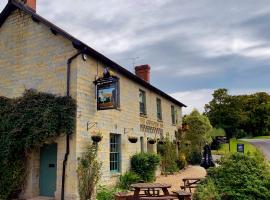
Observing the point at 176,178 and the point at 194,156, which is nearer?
the point at 176,178

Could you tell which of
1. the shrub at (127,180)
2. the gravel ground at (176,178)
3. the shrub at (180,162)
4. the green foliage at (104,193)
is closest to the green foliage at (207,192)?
the green foliage at (104,193)

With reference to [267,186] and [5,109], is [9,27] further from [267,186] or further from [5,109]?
[267,186]

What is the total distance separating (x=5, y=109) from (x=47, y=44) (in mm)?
3129

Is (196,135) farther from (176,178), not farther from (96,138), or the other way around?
(96,138)

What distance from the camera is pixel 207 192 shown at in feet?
26.0

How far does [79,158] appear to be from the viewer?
1079 cm

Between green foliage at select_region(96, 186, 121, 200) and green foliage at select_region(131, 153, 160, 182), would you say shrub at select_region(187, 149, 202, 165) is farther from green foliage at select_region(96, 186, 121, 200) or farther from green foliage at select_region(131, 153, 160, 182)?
green foliage at select_region(96, 186, 121, 200)

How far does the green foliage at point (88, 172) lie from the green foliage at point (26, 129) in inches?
47.2

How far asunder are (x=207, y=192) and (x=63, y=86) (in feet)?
21.8

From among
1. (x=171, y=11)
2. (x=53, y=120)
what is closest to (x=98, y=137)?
(x=53, y=120)

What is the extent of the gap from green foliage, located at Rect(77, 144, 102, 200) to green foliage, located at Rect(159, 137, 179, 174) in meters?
8.42

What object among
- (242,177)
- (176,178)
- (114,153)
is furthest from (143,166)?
(242,177)

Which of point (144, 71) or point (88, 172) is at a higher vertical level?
point (144, 71)

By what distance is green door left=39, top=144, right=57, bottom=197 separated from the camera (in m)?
11.4
